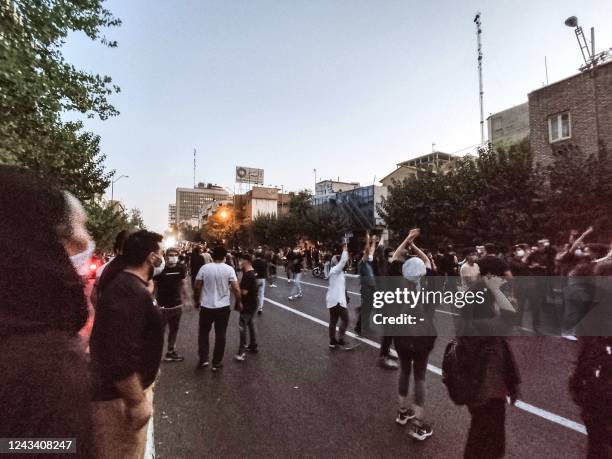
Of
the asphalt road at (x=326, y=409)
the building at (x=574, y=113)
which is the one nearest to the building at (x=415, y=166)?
the building at (x=574, y=113)

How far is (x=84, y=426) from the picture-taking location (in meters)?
1.03

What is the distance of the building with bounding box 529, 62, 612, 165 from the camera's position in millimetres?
17656

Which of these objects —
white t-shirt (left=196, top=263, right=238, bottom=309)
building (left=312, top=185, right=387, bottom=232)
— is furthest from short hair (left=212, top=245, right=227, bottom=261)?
building (left=312, top=185, right=387, bottom=232)

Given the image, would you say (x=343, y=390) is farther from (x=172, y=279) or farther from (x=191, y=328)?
(x=191, y=328)

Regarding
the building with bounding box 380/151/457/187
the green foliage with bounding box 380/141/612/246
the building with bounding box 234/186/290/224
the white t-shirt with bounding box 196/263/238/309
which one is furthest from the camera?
the building with bounding box 234/186/290/224

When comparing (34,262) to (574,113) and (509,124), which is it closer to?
(574,113)

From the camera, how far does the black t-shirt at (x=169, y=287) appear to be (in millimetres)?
6582

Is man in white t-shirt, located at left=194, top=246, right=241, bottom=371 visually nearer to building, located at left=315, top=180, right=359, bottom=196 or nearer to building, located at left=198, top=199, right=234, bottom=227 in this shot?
building, located at left=315, top=180, right=359, bottom=196

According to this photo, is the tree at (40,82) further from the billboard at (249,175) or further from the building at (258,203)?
the billboard at (249,175)

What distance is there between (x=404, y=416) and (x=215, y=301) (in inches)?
135

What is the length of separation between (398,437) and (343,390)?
53.1 inches

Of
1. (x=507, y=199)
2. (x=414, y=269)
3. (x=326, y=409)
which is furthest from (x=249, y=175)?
(x=326, y=409)

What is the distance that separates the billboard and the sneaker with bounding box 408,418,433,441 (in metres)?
87.0

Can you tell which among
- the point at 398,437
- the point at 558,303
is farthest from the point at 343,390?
the point at 558,303
